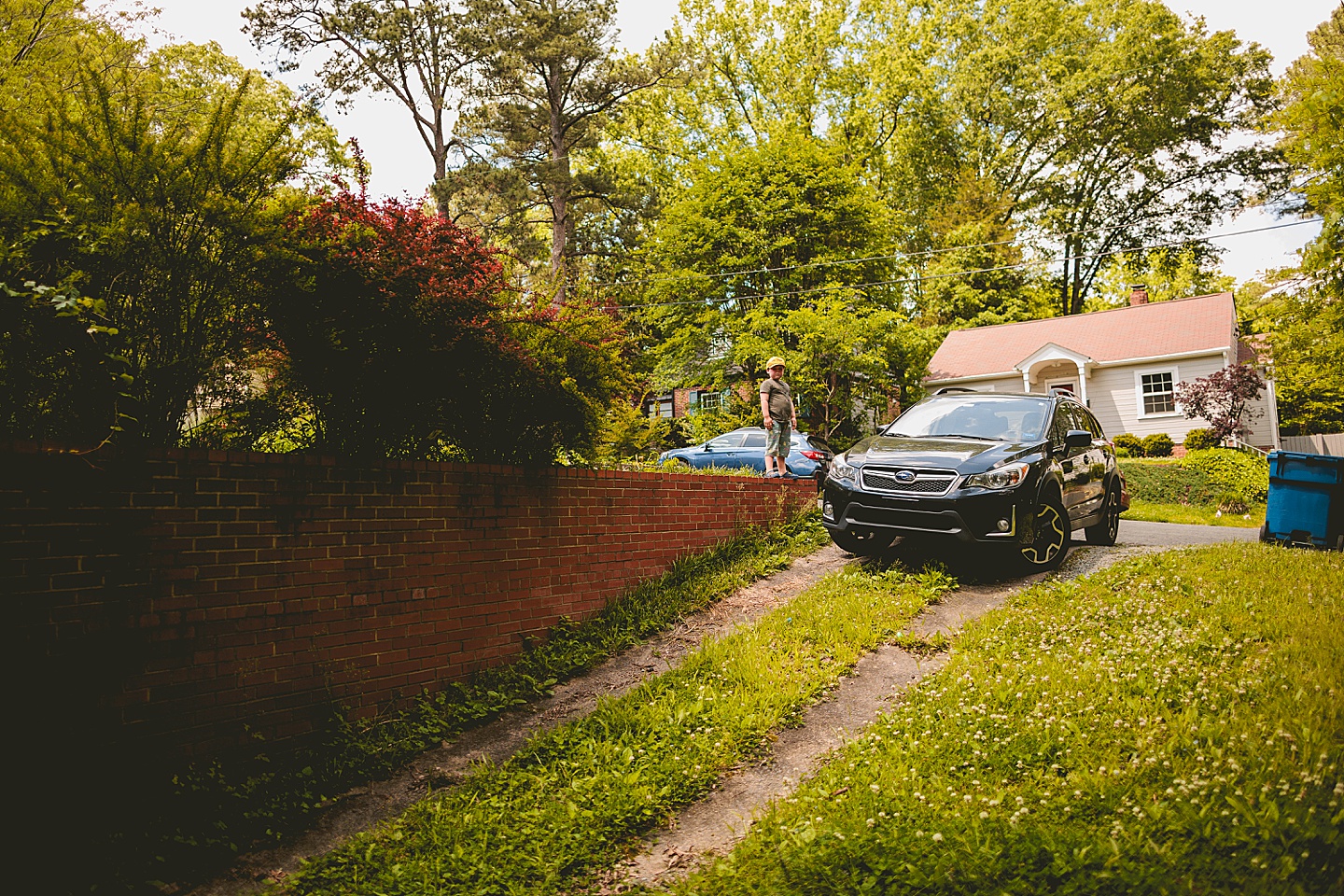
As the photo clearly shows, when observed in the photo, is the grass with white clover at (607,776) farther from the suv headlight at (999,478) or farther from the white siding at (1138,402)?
the white siding at (1138,402)

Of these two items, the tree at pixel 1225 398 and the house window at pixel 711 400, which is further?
the house window at pixel 711 400

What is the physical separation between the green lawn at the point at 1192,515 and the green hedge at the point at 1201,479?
523 millimetres

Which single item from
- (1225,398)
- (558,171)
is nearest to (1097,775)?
(1225,398)

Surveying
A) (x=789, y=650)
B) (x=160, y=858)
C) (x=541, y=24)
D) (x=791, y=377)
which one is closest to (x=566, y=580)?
(x=789, y=650)

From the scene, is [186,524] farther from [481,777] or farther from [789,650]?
[789,650]

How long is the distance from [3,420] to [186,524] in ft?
3.32

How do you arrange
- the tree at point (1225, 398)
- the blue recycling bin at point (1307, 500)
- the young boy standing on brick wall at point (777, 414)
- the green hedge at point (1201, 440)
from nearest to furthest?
the blue recycling bin at point (1307, 500) → the young boy standing on brick wall at point (777, 414) → the tree at point (1225, 398) → the green hedge at point (1201, 440)

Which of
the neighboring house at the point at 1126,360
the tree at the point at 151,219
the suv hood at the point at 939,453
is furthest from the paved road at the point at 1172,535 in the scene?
the neighboring house at the point at 1126,360

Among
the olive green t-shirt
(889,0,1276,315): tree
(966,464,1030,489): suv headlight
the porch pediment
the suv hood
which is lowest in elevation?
(966,464,1030,489): suv headlight

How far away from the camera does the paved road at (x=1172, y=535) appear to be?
1032 centimetres

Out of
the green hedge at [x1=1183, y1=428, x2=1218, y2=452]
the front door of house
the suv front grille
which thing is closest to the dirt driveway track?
the suv front grille

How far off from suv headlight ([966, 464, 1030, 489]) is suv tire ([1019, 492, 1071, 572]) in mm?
462

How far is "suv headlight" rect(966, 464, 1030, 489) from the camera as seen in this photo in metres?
7.06

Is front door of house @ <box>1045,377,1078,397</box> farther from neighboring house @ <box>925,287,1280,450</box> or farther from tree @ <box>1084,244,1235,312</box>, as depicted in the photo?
tree @ <box>1084,244,1235,312</box>
